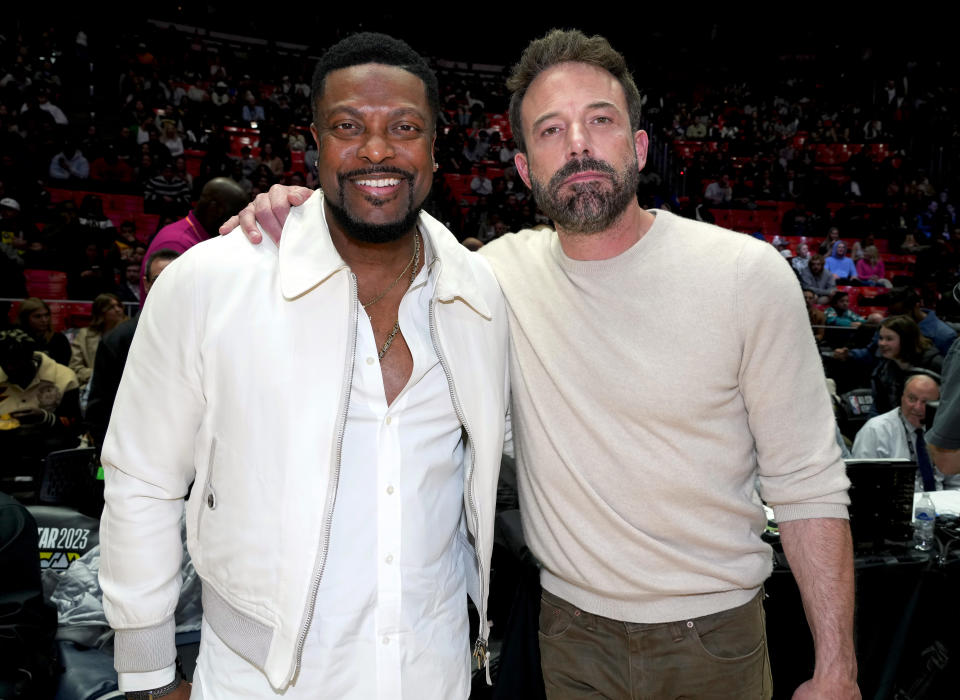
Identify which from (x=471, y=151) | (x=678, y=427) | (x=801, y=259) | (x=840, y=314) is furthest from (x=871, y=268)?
(x=678, y=427)

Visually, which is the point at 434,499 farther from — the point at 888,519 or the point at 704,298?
the point at 888,519

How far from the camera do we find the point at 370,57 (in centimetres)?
158

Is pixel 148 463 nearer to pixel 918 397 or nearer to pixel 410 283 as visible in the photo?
pixel 410 283

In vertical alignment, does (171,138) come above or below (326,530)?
above

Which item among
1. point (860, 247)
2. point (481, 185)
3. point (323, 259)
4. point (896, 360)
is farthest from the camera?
point (481, 185)

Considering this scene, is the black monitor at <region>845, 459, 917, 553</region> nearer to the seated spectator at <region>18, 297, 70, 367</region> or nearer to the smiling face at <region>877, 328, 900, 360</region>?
the smiling face at <region>877, 328, 900, 360</region>

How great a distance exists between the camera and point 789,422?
1628mm

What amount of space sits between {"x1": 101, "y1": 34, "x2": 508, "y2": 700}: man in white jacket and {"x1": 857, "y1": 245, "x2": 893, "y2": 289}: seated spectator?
42.7ft

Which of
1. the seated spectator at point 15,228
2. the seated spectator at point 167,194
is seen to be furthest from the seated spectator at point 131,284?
the seated spectator at point 167,194

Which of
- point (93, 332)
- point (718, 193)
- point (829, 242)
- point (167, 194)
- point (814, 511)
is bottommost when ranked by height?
point (93, 332)

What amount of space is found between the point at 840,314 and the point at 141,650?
10851mm

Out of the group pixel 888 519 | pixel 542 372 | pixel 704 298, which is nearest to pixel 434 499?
pixel 542 372

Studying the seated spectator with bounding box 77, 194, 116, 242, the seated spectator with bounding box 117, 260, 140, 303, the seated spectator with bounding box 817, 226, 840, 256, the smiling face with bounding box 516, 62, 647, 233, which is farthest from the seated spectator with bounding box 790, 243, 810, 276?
the smiling face with bounding box 516, 62, 647, 233

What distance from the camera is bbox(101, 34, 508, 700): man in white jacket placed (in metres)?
1.42
